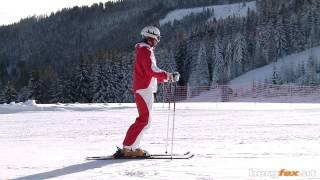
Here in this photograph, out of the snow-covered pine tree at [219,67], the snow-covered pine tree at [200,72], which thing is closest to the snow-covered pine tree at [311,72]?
the snow-covered pine tree at [219,67]

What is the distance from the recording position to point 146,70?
7.84 metres

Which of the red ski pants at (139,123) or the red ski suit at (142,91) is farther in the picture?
the red ski pants at (139,123)

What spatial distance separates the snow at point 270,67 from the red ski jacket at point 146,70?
91.2m

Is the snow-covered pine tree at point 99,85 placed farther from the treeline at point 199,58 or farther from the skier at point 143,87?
the skier at point 143,87

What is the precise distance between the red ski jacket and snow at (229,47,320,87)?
91240 mm

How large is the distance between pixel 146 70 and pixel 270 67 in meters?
98.2

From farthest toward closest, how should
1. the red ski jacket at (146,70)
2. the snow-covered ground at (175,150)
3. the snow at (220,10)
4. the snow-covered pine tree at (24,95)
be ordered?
the snow at (220,10) → the snow-covered pine tree at (24,95) → the red ski jacket at (146,70) → the snow-covered ground at (175,150)

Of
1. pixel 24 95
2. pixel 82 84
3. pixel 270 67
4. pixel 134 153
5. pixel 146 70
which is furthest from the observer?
pixel 270 67

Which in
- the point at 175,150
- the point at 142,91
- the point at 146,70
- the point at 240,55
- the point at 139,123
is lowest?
the point at 175,150

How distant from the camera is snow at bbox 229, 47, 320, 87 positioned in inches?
3912

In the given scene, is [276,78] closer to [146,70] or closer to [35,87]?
[35,87]

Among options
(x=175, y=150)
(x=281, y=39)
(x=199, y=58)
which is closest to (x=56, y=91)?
(x=199, y=58)

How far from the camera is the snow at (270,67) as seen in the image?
3912 inches

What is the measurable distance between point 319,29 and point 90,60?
45410mm
